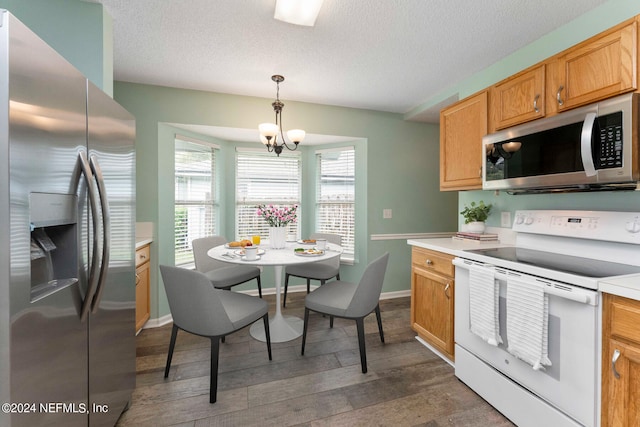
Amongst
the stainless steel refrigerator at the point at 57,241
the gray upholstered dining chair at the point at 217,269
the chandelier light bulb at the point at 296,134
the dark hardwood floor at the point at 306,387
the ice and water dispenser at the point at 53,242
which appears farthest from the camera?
the gray upholstered dining chair at the point at 217,269

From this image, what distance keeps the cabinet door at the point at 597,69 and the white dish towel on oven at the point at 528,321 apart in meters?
1.08

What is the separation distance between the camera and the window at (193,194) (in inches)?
123

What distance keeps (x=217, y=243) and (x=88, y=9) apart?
2.12m

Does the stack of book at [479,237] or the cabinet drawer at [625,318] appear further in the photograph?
the stack of book at [479,237]

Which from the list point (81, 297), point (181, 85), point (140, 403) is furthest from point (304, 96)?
point (140, 403)

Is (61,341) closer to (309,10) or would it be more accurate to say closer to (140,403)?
(140,403)

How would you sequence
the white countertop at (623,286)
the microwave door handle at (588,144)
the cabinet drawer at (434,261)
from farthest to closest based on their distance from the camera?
the cabinet drawer at (434,261), the microwave door handle at (588,144), the white countertop at (623,286)

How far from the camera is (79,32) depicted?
1681mm

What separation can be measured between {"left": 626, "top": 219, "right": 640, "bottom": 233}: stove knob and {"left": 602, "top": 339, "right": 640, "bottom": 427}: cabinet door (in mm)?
664

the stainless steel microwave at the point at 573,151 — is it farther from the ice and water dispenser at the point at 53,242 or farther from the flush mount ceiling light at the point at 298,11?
the ice and water dispenser at the point at 53,242

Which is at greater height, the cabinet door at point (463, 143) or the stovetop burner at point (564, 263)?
the cabinet door at point (463, 143)

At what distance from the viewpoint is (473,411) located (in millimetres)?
1640

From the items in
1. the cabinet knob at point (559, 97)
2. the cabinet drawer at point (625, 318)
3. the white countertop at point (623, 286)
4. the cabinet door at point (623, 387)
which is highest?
the cabinet knob at point (559, 97)

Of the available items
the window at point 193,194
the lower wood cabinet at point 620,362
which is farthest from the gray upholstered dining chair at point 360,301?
the window at point 193,194
